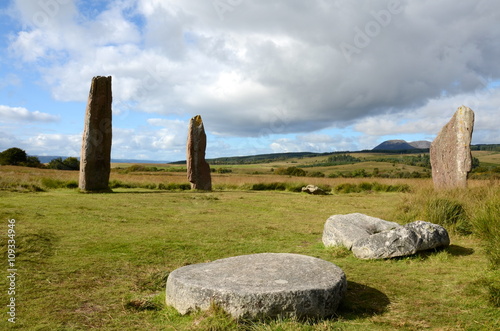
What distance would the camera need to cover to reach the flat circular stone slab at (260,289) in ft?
13.2

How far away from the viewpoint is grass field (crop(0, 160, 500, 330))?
423 centimetres

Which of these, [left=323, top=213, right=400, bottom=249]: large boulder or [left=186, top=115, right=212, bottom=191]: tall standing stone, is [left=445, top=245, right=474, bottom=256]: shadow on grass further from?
[left=186, top=115, right=212, bottom=191]: tall standing stone

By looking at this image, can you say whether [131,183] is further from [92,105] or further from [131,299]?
[131,299]

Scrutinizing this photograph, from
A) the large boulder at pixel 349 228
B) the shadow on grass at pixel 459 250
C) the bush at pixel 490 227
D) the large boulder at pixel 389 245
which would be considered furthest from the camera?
the large boulder at pixel 349 228

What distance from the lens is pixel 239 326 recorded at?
3916mm

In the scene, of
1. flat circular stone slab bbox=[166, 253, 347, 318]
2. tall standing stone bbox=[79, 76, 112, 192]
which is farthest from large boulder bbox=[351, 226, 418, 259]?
tall standing stone bbox=[79, 76, 112, 192]

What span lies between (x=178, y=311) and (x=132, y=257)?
8.96ft

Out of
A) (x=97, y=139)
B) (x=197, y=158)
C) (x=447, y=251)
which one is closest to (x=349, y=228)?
(x=447, y=251)

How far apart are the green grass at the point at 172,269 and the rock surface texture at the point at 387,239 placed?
20cm

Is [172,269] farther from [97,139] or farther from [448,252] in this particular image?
[97,139]

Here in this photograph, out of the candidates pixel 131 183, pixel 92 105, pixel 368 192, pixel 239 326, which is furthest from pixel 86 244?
pixel 368 192

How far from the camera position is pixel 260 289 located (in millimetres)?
4141

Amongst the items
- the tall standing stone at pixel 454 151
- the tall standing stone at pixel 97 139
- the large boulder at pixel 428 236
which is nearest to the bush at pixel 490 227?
the large boulder at pixel 428 236

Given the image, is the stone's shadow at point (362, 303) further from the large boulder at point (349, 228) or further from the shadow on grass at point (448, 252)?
the large boulder at point (349, 228)
